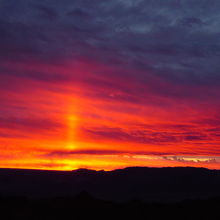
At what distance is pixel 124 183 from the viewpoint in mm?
116438

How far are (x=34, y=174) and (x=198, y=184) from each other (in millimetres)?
50911

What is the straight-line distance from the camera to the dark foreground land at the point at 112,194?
120 ft

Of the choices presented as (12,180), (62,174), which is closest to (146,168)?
(62,174)

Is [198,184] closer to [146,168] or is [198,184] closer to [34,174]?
[146,168]

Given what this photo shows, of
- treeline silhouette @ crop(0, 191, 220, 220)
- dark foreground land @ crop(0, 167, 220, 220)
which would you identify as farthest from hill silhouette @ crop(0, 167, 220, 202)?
treeline silhouette @ crop(0, 191, 220, 220)

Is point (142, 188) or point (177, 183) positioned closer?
point (142, 188)

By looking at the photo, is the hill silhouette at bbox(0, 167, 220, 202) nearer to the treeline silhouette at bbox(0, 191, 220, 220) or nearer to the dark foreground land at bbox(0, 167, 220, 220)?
the dark foreground land at bbox(0, 167, 220, 220)

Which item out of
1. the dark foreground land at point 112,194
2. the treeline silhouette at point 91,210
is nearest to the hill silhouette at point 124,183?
the dark foreground land at point 112,194

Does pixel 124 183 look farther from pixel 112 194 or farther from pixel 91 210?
pixel 91 210

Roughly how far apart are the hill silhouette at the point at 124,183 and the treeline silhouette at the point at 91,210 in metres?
50.2

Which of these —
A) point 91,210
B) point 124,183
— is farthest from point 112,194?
point 91,210

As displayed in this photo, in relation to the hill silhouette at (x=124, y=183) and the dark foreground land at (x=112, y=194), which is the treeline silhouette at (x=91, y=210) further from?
the hill silhouette at (x=124, y=183)

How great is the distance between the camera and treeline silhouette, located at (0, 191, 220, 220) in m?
34.8

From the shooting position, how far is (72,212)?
36250 millimetres
